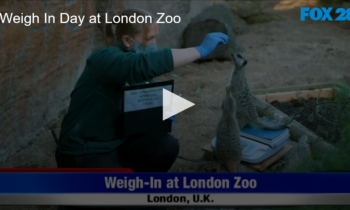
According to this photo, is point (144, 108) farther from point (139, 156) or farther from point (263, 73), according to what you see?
point (263, 73)

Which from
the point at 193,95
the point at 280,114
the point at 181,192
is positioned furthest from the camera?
the point at 280,114

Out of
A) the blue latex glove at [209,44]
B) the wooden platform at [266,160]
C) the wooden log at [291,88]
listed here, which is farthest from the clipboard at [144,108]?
the wooden log at [291,88]

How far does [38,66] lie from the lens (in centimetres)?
264

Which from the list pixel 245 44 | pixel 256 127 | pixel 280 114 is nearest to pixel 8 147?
pixel 256 127

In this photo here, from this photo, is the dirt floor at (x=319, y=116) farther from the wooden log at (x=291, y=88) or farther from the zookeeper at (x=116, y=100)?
the zookeeper at (x=116, y=100)

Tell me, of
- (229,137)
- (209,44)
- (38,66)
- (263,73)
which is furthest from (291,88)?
(38,66)

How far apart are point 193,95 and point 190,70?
160 millimetres

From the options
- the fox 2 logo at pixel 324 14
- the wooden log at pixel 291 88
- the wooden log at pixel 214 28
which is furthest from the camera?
the wooden log at pixel 214 28

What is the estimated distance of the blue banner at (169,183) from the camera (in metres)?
1.95

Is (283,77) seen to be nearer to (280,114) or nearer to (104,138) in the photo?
(280,114)

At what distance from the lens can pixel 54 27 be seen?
105 inches

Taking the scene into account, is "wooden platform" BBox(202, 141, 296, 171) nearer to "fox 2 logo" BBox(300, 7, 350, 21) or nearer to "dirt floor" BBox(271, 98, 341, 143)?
"dirt floor" BBox(271, 98, 341, 143)

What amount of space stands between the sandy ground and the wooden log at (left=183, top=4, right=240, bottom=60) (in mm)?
201

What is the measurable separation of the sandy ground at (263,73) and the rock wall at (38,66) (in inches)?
4.6
